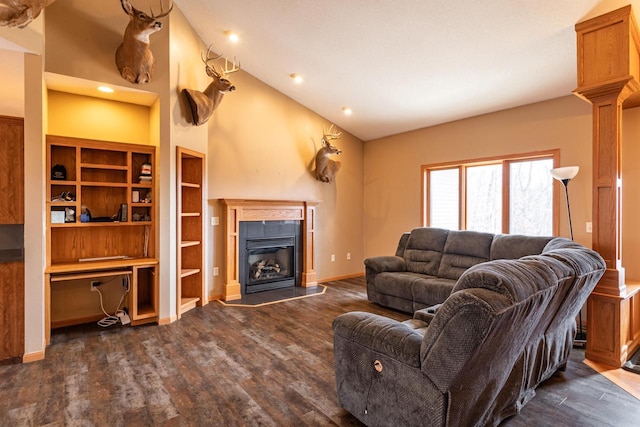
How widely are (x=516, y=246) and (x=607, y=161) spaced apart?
129 cm

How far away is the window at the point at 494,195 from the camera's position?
4.37 m

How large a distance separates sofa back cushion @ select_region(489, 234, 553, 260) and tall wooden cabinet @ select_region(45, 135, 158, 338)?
4.08m

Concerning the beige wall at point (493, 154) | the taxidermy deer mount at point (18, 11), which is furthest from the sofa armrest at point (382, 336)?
the beige wall at point (493, 154)

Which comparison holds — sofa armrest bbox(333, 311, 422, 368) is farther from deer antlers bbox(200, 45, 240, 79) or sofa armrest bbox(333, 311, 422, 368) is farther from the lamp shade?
deer antlers bbox(200, 45, 240, 79)

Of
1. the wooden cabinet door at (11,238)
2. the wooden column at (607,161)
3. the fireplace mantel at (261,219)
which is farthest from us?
the fireplace mantel at (261,219)

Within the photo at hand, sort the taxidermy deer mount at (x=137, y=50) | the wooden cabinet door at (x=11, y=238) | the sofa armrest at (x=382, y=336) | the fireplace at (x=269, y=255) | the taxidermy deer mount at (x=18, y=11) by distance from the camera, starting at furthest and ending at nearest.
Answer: the fireplace at (x=269, y=255) → the taxidermy deer mount at (x=137, y=50) → the wooden cabinet door at (x=11, y=238) → the taxidermy deer mount at (x=18, y=11) → the sofa armrest at (x=382, y=336)

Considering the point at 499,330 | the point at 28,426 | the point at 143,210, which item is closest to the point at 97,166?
the point at 143,210

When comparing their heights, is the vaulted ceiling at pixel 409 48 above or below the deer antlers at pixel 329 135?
above

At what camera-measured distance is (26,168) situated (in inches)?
114

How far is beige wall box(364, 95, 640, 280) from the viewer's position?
3668mm

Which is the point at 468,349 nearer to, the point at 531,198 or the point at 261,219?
the point at 531,198

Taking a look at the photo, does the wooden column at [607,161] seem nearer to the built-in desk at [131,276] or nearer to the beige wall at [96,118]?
the built-in desk at [131,276]

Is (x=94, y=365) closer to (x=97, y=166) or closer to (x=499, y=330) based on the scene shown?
(x=97, y=166)

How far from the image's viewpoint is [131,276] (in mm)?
3670
